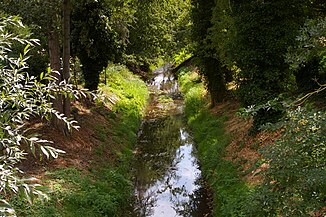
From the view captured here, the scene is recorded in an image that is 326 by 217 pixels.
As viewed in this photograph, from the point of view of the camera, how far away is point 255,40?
44.8 feet

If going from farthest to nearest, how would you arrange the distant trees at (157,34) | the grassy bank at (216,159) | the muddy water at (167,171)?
the distant trees at (157,34) → the muddy water at (167,171) → the grassy bank at (216,159)

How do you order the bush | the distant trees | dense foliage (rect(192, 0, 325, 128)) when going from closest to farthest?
the bush → dense foliage (rect(192, 0, 325, 128)) → the distant trees

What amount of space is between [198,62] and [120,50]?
442 cm

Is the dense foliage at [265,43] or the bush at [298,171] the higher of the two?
the dense foliage at [265,43]

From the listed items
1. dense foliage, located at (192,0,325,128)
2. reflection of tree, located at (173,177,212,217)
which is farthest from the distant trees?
reflection of tree, located at (173,177,212,217)

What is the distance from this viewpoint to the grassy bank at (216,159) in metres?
10.8

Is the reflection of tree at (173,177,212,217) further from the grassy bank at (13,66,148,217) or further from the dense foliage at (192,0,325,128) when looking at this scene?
the dense foliage at (192,0,325,128)

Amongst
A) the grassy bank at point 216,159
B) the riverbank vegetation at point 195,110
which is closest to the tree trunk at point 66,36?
the riverbank vegetation at point 195,110

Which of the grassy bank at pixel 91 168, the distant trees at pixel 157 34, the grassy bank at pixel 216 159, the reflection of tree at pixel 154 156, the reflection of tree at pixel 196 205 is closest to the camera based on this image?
the grassy bank at pixel 91 168

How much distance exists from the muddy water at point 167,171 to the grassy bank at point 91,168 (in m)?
0.64

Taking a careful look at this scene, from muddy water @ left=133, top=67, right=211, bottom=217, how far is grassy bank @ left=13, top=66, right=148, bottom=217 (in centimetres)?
64

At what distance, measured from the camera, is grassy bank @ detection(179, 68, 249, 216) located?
10829mm

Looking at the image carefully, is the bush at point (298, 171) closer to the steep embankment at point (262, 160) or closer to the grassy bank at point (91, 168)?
the steep embankment at point (262, 160)

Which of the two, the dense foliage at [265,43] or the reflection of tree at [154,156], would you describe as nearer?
the dense foliage at [265,43]
